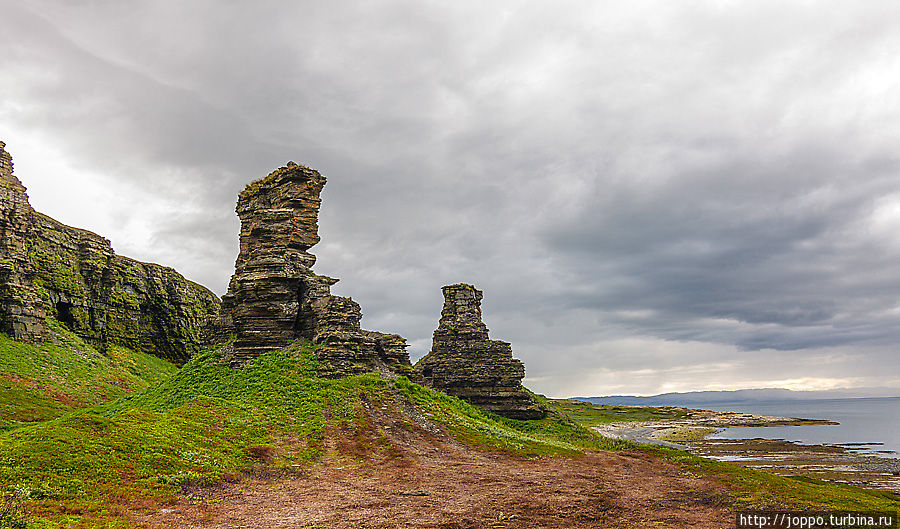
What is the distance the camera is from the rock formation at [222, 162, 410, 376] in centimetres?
4356

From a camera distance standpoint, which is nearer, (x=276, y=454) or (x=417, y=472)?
(x=417, y=472)

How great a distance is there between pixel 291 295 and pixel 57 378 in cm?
3667

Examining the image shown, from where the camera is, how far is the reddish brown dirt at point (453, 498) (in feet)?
57.8

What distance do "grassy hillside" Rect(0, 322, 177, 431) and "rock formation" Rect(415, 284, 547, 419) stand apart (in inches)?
1547

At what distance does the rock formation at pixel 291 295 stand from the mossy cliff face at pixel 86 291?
15.2 metres

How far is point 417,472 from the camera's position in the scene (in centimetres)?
2648

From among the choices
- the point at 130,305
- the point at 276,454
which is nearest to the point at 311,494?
the point at 276,454

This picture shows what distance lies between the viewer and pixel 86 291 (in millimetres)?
82750

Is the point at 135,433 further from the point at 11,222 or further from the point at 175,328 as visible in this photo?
the point at 175,328

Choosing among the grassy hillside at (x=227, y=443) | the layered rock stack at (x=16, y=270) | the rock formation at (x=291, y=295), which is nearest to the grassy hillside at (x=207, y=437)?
the grassy hillside at (x=227, y=443)

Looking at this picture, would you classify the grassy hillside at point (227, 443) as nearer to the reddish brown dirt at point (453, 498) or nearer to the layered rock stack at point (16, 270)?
the reddish brown dirt at point (453, 498)

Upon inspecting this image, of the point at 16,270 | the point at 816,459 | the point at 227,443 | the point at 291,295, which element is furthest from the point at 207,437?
the point at 816,459

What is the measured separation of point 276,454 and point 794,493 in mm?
27663

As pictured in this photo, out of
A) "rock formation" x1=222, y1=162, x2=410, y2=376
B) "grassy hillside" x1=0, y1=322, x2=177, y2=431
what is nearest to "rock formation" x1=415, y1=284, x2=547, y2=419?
"rock formation" x1=222, y1=162, x2=410, y2=376
